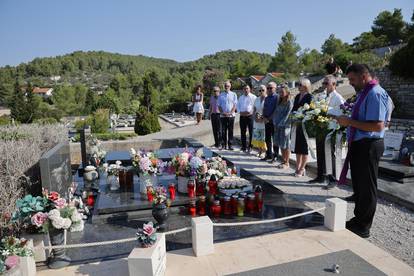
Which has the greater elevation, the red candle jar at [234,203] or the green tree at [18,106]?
the green tree at [18,106]

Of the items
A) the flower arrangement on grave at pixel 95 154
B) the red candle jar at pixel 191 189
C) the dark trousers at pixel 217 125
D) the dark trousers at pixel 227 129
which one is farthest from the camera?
the dark trousers at pixel 217 125

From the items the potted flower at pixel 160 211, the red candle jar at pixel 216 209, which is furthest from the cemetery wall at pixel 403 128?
the potted flower at pixel 160 211

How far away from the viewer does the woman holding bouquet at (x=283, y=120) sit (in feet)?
22.1

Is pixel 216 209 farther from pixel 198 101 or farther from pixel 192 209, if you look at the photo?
pixel 198 101

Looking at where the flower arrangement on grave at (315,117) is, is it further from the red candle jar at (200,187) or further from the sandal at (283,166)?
the red candle jar at (200,187)

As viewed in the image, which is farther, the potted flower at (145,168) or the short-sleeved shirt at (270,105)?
the short-sleeved shirt at (270,105)

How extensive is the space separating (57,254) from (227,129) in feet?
20.8

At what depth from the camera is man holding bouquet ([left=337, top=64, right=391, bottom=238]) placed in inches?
A: 142

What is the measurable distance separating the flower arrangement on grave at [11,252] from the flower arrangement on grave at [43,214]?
232 millimetres

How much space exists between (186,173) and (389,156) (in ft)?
15.3

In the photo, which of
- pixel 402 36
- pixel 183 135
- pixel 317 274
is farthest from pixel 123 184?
pixel 402 36

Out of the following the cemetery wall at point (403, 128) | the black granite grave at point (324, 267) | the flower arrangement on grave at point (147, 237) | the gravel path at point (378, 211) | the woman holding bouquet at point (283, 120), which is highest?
the woman holding bouquet at point (283, 120)

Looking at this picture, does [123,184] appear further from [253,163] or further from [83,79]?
[83,79]

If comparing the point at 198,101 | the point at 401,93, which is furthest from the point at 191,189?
the point at 401,93
